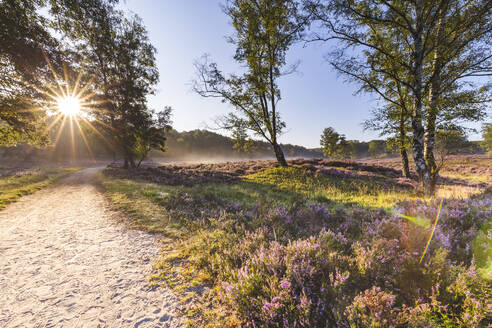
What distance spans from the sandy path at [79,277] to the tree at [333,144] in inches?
1749

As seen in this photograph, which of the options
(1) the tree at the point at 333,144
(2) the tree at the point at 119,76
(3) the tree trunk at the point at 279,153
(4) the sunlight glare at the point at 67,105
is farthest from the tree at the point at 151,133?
(1) the tree at the point at 333,144

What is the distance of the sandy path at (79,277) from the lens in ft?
7.68

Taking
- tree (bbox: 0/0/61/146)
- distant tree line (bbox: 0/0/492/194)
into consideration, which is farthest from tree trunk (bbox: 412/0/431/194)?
tree (bbox: 0/0/61/146)

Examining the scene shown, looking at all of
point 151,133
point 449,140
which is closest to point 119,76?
point 151,133

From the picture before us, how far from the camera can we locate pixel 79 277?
125 inches

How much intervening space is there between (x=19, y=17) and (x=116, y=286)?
18526mm

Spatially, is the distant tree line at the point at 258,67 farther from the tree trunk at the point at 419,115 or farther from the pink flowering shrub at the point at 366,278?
the pink flowering shrub at the point at 366,278

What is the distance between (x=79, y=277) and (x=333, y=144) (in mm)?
46104

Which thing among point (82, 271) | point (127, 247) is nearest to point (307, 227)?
point (127, 247)

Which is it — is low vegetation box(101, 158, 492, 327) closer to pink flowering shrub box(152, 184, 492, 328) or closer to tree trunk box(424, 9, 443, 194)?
pink flowering shrub box(152, 184, 492, 328)

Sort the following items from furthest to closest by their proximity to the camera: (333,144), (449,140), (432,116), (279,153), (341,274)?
1. (333,144)
2. (279,153)
3. (449,140)
4. (432,116)
5. (341,274)

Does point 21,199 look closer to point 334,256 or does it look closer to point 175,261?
point 175,261

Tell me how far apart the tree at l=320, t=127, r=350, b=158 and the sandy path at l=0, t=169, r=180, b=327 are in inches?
1749

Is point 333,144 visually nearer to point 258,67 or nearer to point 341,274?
point 258,67
